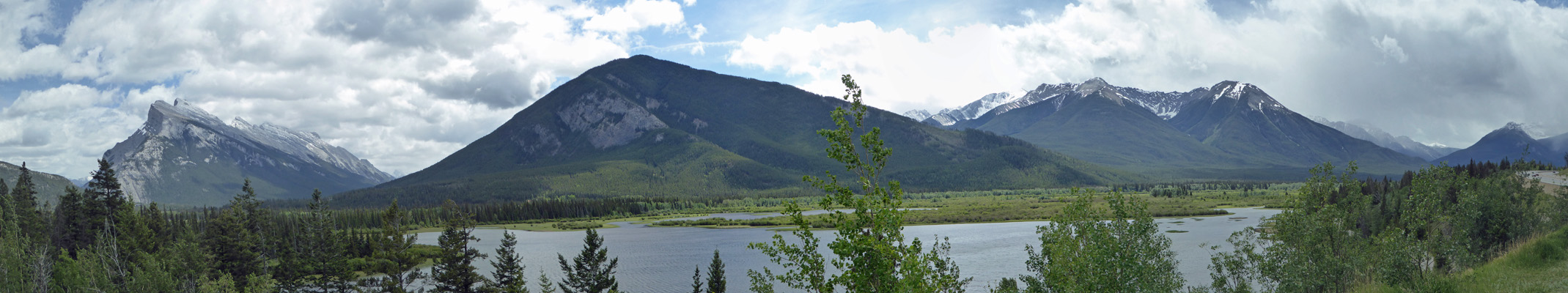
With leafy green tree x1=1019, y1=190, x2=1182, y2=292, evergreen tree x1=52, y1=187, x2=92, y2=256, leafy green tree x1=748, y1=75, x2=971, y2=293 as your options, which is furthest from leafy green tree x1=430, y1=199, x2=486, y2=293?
evergreen tree x1=52, y1=187, x2=92, y2=256

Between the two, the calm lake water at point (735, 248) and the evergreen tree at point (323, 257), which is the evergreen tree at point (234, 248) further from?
the calm lake water at point (735, 248)

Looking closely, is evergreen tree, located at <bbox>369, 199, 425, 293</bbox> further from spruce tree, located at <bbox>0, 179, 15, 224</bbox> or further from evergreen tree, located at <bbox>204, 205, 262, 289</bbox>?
spruce tree, located at <bbox>0, 179, 15, 224</bbox>

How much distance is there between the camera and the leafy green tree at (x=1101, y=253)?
2920 cm

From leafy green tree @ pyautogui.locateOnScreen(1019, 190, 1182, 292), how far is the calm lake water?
30.4m

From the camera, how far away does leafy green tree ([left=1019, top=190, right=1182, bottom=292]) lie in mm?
29203

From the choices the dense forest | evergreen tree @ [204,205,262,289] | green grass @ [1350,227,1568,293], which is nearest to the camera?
the dense forest

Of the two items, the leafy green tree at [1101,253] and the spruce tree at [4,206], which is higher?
the spruce tree at [4,206]

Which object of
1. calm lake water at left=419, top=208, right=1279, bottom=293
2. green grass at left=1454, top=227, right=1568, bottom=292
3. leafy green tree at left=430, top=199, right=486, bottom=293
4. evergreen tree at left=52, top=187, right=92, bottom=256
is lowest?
calm lake water at left=419, top=208, right=1279, bottom=293

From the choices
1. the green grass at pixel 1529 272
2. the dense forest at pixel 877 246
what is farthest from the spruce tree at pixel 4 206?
the green grass at pixel 1529 272

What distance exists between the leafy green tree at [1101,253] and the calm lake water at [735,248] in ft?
99.8

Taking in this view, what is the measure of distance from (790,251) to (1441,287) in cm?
1882

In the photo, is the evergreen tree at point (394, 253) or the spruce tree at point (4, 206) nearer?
the evergreen tree at point (394, 253)

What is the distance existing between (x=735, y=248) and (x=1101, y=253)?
81967 millimetres

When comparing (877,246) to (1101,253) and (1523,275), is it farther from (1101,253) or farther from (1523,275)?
(1523,275)
